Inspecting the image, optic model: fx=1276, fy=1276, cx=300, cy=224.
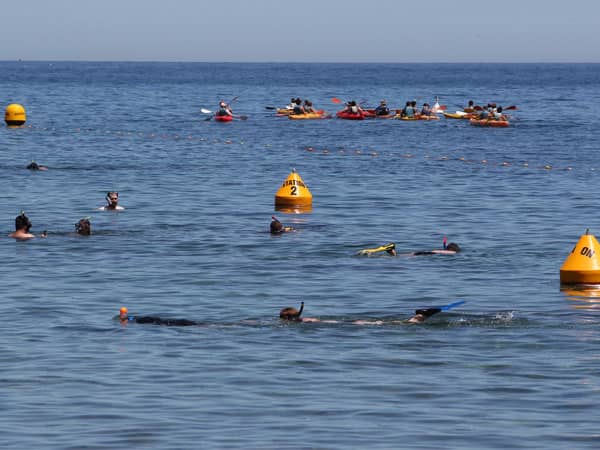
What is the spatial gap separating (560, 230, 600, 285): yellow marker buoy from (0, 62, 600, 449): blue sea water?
0.53 metres

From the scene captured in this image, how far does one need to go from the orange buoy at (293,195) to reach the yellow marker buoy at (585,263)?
15.2m

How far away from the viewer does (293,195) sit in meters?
44.4

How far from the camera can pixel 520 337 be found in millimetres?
25328

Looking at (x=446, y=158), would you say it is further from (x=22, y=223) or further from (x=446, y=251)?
(x=22, y=223)

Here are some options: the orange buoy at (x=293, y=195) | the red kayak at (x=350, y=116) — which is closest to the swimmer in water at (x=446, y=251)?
the orange buoy at (x=293, y=195)

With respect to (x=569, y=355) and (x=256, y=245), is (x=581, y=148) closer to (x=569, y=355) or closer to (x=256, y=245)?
(x=256, y=245)

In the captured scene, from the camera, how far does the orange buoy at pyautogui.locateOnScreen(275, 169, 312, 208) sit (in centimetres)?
4412

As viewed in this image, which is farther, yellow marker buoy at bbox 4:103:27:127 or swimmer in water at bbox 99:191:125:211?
yellow marker buoy at bbox 4:103:27:127

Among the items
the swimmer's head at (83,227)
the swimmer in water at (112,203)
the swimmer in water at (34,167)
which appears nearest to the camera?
the swimmer's head at (83,227)

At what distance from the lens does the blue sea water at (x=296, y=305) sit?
19.3m

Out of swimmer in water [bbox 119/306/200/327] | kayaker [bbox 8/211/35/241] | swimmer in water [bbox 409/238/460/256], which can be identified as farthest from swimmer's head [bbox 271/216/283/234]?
swimmer in water [bbox 119/306/200/327]

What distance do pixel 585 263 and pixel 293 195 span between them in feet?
52.6

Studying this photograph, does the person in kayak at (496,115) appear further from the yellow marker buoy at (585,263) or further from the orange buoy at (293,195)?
the yellow marker buoy at (585,263)

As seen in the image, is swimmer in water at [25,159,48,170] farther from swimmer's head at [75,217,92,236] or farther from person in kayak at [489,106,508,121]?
person in kayak at [489,106,508,121]
